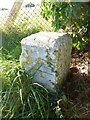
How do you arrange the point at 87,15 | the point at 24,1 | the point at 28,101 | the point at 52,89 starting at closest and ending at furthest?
the point at 28,101 < the point at 52,89 < the point at 87,15 < the point at 24,1

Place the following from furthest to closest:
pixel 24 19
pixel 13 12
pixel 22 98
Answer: pixel 24 19
pixel 13 12
pixel 22 98

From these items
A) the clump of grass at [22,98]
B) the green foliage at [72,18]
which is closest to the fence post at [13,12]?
the green foliage at [72,18]

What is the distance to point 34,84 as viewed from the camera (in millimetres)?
2529

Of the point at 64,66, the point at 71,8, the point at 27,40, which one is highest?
the point at 71,8

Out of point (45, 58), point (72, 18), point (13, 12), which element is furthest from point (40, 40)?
point (13, 12)

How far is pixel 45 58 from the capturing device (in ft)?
8.17

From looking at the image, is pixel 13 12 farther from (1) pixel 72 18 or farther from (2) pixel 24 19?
(1) pixel 72 18

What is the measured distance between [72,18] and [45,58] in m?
0.54

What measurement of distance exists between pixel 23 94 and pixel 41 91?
0.52 feet

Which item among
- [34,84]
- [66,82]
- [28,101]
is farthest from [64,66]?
[28,101]

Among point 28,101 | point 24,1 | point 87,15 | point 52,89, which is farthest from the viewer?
point 24,1

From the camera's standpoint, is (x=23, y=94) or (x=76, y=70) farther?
(x=76, y=70)

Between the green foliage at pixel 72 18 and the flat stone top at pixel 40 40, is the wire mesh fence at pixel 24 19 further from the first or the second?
the flat stone top at pixel 40 40

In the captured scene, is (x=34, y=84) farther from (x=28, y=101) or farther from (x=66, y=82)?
(x=66, y=82)
